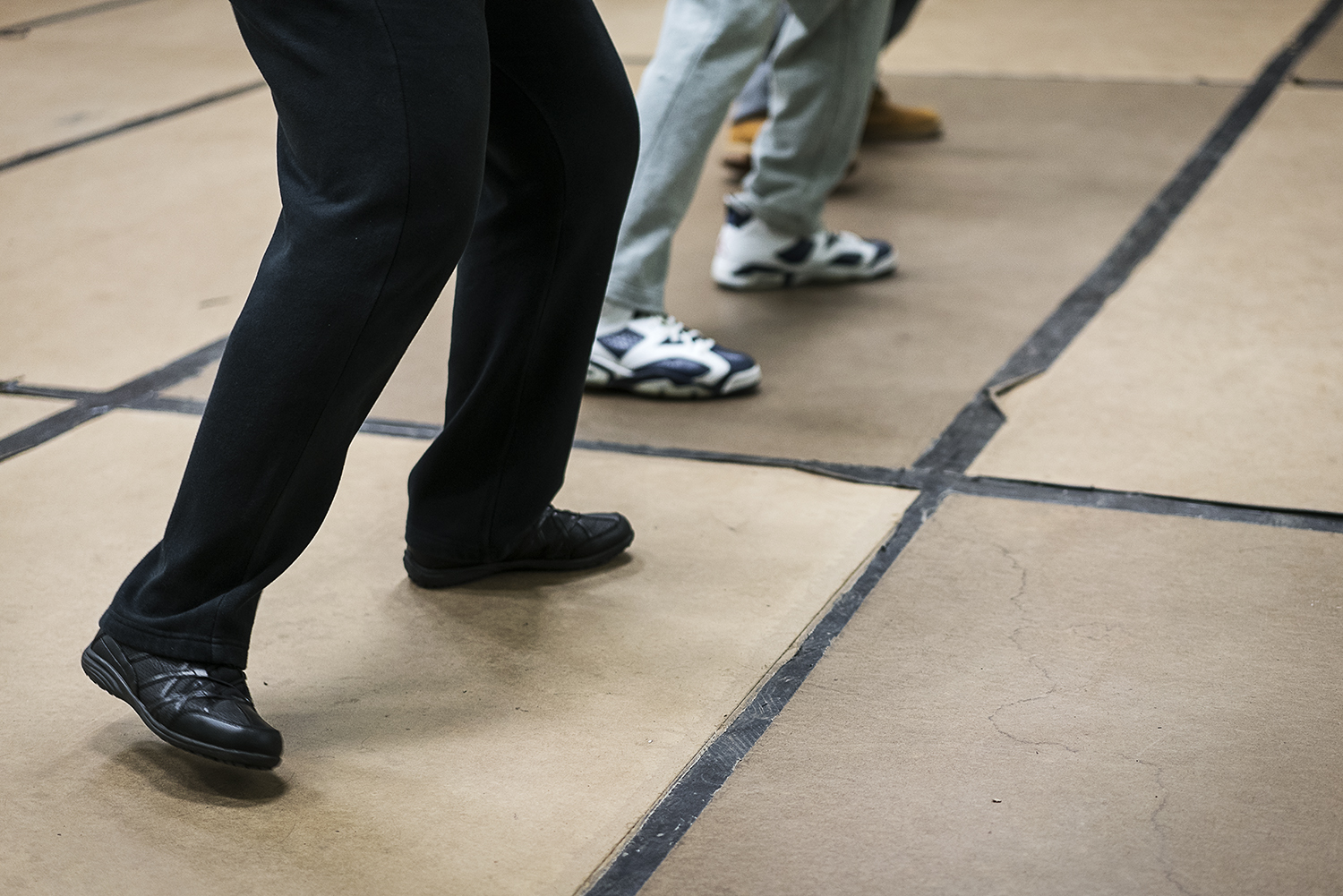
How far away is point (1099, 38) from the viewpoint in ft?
12.1

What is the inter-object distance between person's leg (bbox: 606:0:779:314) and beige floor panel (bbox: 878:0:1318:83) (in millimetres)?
1770

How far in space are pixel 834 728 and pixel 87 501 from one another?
0.90 m

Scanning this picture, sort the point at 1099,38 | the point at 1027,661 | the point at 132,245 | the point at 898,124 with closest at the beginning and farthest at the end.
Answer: the point at 1027,661 → the point at 132,245 → the point at 898,124 → the point at 1099,38

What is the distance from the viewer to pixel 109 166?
2.87 meters

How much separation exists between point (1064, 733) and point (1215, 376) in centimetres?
82

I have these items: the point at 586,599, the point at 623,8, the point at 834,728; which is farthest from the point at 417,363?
the point at 623,8

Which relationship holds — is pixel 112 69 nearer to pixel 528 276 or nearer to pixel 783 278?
pixel 783 278

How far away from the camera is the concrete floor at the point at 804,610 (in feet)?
3.28

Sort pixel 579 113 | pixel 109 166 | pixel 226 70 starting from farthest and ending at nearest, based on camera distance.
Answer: pixel 226 70, pixel 109 166, pixel 579 113

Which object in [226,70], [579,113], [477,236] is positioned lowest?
[226,70]

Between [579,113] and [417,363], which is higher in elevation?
[579,113]

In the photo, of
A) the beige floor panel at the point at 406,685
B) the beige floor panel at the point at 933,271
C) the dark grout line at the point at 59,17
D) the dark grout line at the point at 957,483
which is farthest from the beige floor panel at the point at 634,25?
the beige floor panel at the point at 406,685

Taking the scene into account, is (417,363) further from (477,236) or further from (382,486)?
(477,236)

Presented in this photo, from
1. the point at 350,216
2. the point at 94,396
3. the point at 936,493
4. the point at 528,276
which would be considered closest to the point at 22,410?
the point at 94,396
